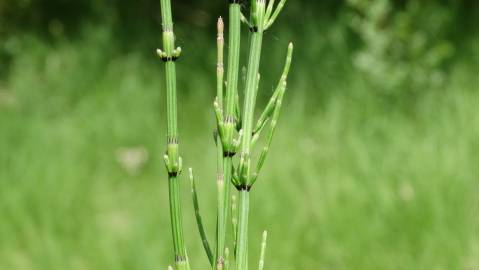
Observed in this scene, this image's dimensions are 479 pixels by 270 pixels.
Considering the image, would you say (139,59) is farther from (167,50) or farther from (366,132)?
(167,50)

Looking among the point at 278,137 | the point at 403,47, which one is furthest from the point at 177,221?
the point at 403,47

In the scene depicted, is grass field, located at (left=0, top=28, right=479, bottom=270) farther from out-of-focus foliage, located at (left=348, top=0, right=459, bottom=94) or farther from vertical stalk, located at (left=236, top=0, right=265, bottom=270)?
vertical stalk, located at (left=236, top=0, right=265, bottom=270)

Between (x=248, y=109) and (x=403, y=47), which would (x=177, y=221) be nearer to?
(x=248, y=109)

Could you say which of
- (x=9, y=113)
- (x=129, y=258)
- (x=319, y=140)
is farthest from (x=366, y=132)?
(x=9, y=113)

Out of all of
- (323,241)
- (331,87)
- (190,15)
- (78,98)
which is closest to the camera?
(323,241)

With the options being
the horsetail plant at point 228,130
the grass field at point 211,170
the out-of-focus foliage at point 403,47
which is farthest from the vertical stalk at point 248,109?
the out-of-focus foliage at point 403,47
